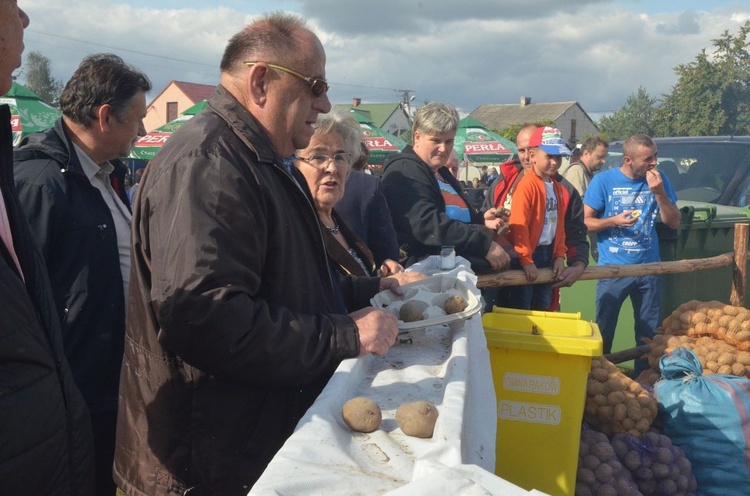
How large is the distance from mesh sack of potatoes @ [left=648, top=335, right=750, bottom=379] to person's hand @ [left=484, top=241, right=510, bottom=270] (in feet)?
3.75

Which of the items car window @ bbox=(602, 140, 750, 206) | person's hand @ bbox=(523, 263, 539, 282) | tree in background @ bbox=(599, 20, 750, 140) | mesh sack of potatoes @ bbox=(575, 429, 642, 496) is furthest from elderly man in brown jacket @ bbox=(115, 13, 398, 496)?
tree in background @ bbox=(599, 20, 750, 140)

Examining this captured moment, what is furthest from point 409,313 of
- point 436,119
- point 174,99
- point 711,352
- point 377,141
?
point 174,99

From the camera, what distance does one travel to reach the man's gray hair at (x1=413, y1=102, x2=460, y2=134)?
4398 millimetres

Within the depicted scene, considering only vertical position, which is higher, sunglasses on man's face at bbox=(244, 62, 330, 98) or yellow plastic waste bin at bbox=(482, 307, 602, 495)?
sunglasses on man's face at bbox=(244, 62, 330, 98)

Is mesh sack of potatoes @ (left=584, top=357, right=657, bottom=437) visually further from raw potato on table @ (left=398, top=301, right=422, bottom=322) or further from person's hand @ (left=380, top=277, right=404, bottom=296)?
raw potato on table @ (left=398, top=301, right=422, bottom=322)

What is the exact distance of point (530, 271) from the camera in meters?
4.73

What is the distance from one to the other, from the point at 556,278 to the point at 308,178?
2.44m

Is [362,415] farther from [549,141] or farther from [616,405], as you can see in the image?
[549,141]

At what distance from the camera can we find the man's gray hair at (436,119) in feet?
14.4

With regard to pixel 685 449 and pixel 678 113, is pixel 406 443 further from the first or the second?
pixel 678 113

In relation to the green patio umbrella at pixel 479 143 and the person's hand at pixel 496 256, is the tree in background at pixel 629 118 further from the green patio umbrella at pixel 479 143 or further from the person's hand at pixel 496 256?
the person's hand at pixel 496 256

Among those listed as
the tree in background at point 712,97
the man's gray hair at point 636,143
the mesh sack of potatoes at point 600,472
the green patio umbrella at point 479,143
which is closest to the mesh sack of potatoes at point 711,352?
the mesh sack of potatoes at point 600,472

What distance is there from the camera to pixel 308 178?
3141 mm

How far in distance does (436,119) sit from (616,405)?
6.45 ft
